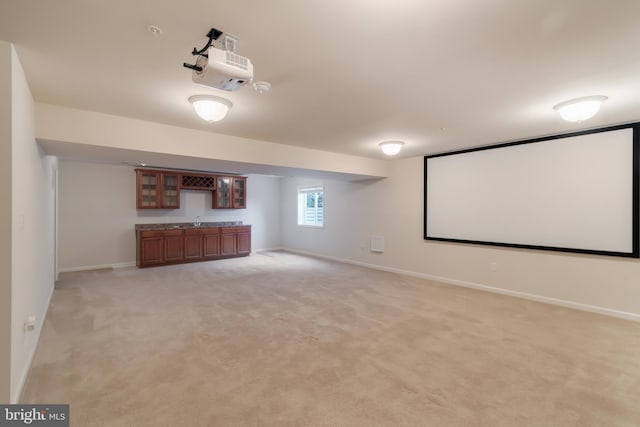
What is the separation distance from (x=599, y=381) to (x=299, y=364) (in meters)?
2.34

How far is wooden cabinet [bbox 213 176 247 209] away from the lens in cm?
773

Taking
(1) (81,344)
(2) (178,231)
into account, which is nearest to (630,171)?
(1) (81,344)

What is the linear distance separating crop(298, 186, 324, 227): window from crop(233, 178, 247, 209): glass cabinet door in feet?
5.16

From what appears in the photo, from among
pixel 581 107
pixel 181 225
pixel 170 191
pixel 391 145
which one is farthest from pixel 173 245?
pixel 581 107

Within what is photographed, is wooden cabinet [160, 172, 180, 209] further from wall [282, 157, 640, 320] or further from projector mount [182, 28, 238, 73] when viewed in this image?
projector mount [182, 28, 238, 73]

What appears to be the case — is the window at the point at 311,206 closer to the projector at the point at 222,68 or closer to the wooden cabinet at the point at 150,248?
the wooden cabinet at the point at 150,248

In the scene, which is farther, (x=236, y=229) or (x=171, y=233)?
(x=236, y=229)

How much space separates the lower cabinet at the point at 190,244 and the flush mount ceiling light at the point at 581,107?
6.79 metres

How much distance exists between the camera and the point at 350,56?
199cm

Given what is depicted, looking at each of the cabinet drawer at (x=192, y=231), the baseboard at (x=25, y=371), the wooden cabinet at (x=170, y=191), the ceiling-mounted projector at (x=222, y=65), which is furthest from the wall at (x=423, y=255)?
the baseboard at (x=25, y=371)

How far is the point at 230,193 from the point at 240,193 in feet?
1.06

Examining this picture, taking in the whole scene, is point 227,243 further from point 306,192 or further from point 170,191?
point 306,192

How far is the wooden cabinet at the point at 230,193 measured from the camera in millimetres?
7730

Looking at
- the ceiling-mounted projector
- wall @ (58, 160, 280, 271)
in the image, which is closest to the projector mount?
the ceiling-mounted projector
